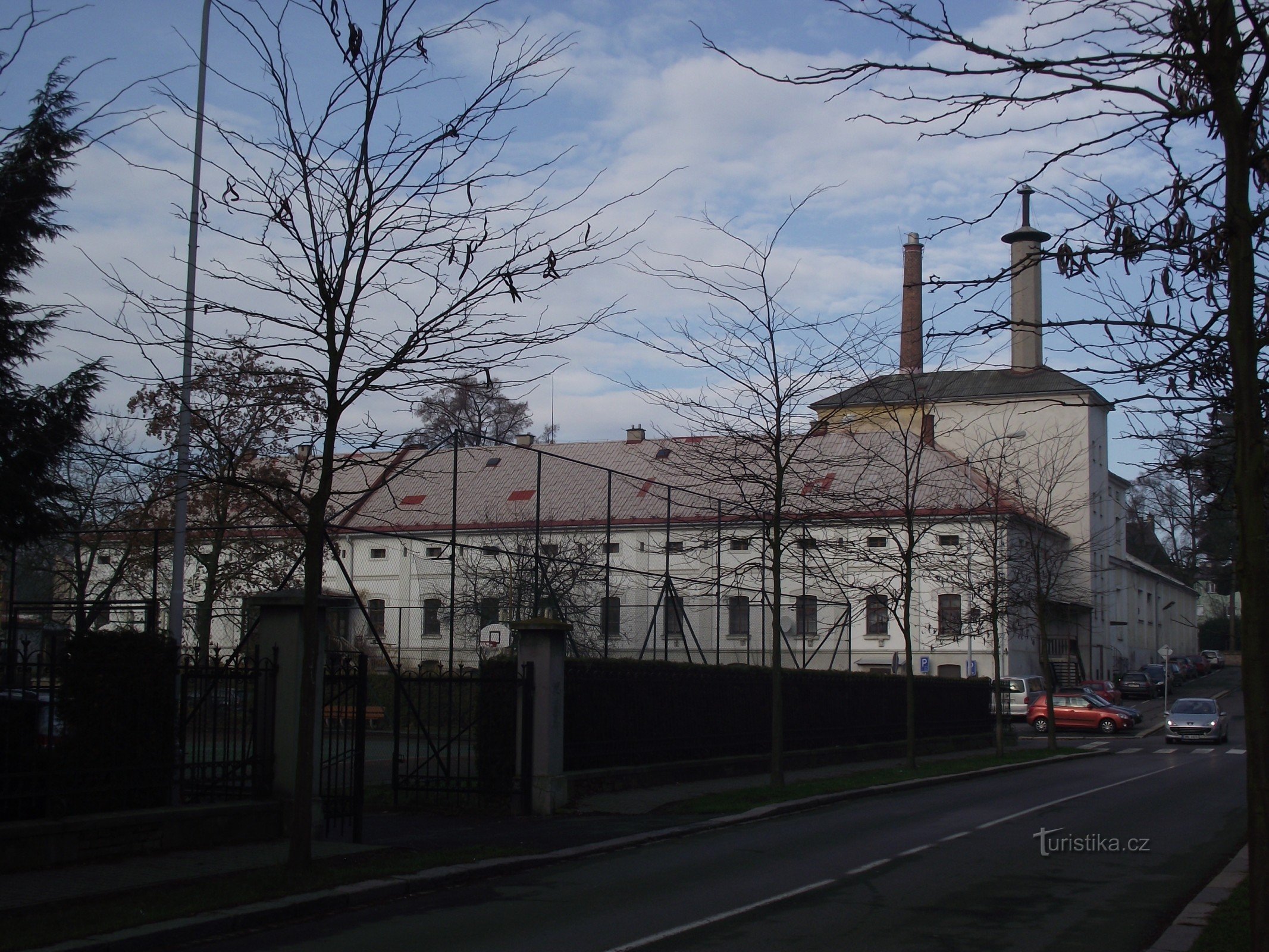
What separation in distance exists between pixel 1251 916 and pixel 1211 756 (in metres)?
29.1

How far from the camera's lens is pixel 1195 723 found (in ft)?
126

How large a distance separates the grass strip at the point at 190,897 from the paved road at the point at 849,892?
552 millimetres

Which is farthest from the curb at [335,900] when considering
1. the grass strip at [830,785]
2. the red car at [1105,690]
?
the red car at [1105,690]

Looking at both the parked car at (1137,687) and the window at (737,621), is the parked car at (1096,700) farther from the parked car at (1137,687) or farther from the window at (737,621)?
the parked car at (1137,687)

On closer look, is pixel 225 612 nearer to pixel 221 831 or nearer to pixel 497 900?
pixel 221 831

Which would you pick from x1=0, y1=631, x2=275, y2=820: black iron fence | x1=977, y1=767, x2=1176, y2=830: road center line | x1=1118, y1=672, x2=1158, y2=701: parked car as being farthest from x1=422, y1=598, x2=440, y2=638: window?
x1=1118, y1=672, x2=1158, y2=701: parked car

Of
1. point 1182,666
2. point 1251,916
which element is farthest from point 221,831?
point 1182,666

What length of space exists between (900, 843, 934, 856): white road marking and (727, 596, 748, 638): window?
17204 mm

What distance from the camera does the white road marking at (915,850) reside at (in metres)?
12.7

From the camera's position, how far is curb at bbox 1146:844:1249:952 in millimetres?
7891

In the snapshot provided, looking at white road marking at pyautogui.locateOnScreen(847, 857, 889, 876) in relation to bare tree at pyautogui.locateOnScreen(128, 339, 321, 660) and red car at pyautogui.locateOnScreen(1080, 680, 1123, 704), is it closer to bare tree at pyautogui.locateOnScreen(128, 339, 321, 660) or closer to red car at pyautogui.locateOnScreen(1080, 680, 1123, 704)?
bare tree at pyautogui.locateOnScreen(128, 339, 321, 660)

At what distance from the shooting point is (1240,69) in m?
6.98

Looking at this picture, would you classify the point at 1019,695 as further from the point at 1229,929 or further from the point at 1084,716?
the point at 1229,929

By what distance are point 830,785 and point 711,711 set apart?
3011mm
